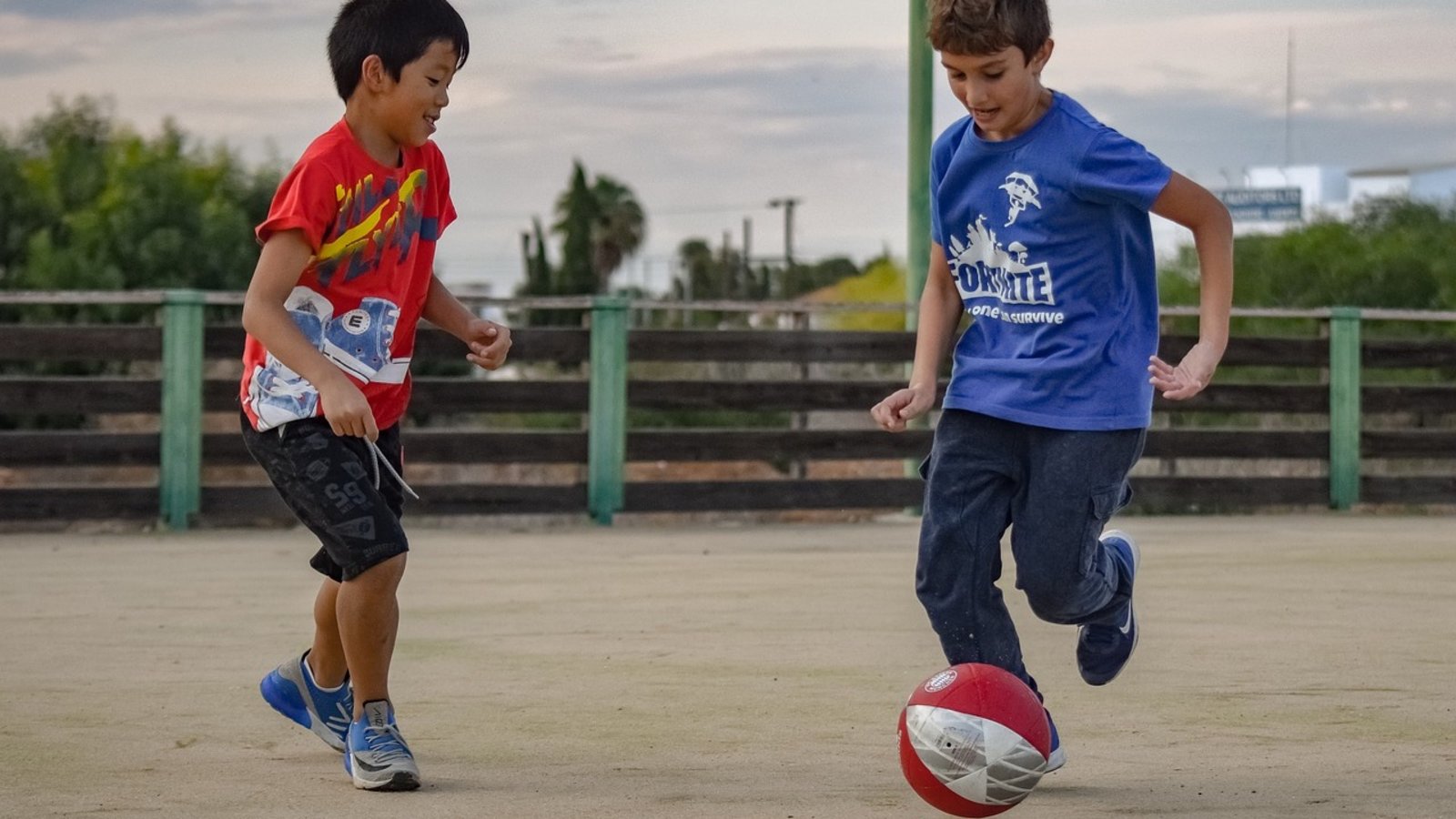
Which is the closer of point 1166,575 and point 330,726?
point 330,726

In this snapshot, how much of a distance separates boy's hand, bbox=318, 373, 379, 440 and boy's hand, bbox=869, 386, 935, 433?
38.1 inches

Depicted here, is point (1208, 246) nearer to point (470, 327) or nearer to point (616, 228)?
point (470, 327)

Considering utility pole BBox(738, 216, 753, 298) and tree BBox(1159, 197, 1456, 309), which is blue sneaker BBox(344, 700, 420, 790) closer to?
tree BBox(1159, 197, 1456, 309)

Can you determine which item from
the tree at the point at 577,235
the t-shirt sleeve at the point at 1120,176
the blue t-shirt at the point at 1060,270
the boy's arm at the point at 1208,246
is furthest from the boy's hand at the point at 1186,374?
the tree at the point at 577,235

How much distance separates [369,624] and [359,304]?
0.65m

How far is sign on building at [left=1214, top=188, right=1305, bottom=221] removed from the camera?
174 ft

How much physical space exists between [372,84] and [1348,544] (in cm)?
754

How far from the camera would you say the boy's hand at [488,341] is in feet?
14.1

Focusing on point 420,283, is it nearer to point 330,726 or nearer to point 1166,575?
point 330,726

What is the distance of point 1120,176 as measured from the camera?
386 centimetres

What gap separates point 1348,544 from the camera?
10.4 meters

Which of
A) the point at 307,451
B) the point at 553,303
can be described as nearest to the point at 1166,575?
the point at 553,303

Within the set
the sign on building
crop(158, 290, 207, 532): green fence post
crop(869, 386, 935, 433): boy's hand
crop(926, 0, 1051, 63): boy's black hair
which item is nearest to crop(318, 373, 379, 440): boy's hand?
crop(869, 386, 935, 433): boy's hand

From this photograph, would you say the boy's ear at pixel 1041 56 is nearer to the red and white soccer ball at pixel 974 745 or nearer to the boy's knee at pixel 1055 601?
the boy's knee at pixel 1055 601
